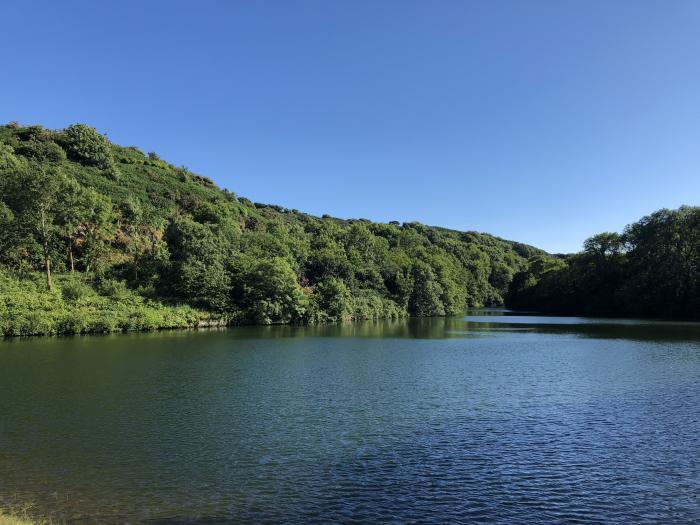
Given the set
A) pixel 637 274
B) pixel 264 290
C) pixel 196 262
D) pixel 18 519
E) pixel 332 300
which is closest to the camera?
pixel 18 519

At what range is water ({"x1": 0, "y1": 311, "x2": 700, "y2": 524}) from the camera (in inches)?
451

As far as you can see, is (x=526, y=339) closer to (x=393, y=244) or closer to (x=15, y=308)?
(x=15, y=308)

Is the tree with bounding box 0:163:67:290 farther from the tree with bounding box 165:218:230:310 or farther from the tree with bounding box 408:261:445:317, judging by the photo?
→ the tree with bounding box 408:261:445:317

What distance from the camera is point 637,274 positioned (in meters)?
98.6

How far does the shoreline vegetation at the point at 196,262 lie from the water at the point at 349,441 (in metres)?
27.0

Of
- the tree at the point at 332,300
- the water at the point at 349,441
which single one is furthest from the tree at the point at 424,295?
the water at the point at 349,441

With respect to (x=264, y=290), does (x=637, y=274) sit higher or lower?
higher

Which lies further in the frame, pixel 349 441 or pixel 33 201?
pixel 33 201

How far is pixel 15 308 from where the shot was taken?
4884 centimetres

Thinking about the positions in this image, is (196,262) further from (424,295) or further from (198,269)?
(424,295)

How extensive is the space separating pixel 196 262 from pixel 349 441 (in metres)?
55.2

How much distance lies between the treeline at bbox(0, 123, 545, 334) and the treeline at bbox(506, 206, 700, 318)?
30582 millimetres

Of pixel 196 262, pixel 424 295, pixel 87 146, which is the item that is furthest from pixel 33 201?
pixel 424 295

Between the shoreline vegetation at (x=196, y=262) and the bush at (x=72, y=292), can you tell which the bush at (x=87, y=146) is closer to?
the shoreline vegetation at (x=196, y=262)
